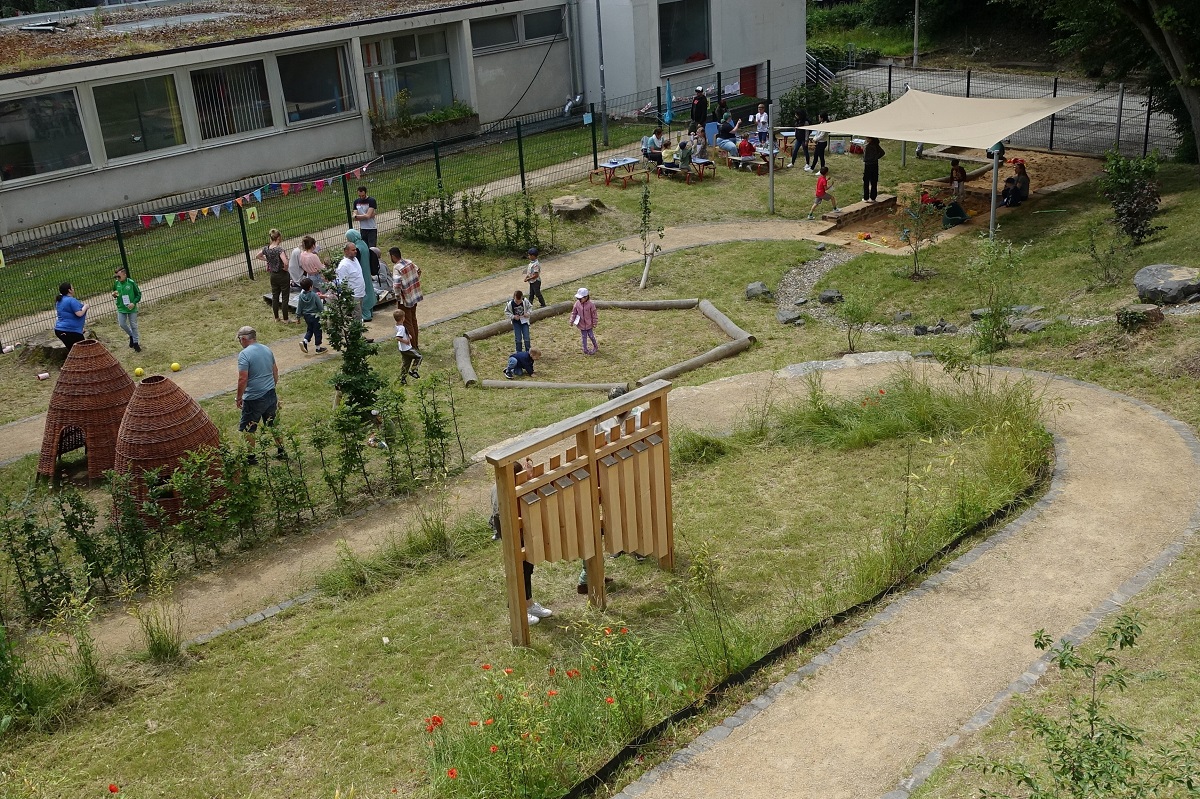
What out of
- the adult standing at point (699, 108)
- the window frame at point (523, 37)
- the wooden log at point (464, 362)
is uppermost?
the window frame at point (523, 37)

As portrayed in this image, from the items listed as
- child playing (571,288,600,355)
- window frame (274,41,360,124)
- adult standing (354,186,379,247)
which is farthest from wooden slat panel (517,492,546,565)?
window frame (274,41,360,124)

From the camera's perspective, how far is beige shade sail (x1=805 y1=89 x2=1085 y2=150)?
19.8 m

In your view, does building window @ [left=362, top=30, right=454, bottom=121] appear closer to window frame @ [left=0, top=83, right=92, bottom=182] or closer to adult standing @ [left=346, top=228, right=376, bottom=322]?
window frame @ [left=0, top=83, right=92, bottom=182]

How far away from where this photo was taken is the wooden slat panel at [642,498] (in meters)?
8.17

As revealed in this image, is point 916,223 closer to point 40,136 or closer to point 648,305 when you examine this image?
point 648,305

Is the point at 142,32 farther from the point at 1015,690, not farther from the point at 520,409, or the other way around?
the point at 1015,690

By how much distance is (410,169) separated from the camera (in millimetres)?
24984

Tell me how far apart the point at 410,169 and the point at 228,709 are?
1892cm

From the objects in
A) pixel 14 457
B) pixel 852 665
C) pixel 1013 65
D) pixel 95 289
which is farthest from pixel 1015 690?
pixel 1013 65

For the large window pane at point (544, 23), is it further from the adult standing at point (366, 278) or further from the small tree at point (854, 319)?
the small tree at point (854, 319)

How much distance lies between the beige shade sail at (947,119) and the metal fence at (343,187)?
3.87 meters

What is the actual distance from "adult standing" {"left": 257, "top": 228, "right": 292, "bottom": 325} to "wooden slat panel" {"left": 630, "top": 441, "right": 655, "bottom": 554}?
387 inches

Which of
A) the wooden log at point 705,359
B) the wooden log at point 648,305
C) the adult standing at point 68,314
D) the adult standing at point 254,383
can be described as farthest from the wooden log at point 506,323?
the adult standing at point 68,314

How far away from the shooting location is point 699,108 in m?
25.8
